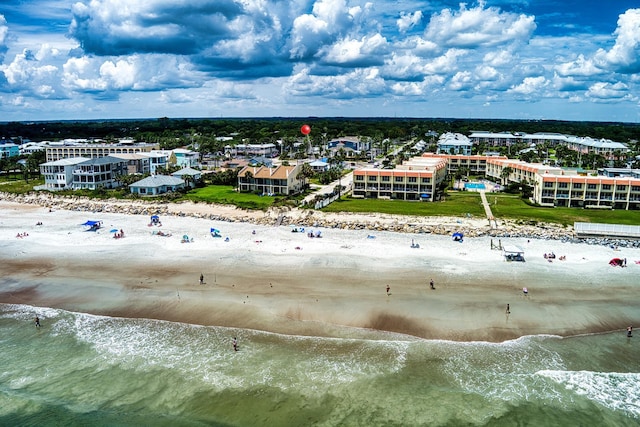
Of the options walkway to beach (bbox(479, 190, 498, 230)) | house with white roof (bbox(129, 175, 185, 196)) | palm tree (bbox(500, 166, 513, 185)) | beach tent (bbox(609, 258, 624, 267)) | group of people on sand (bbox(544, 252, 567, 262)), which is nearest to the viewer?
beach tent (bbox(609, 258, 624, 267))

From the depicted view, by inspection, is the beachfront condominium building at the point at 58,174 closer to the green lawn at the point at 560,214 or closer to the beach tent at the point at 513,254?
the green lawn at the point at 560,214

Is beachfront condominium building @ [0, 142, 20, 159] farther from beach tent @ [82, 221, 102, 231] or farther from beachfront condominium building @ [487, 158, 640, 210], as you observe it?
beachfront condominium building @ [487, 158, 640, 210]

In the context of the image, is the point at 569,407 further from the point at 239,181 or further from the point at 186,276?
the point at 239,181

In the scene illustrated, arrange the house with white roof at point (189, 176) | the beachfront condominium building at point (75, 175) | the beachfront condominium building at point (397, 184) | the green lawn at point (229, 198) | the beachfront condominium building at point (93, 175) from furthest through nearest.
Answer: the beachfront condominium building at point (75, 175), the beachfront condominium building at point (93, 175), the house with white roof at point (189, 176), the beachfront condominium building at point (397, 184), the green lawn at point (229, 198)

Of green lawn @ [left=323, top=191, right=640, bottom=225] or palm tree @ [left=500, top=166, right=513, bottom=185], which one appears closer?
green lawn @ [left=323, top=191, right=640, bottom=225]

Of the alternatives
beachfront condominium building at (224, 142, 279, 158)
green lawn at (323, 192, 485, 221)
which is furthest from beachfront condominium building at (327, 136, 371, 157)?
green lawn at (323, 192, 485, 221)

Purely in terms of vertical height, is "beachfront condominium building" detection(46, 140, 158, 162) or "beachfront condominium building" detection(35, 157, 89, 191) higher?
"beachfront condominium building" detection(46, 140, 158, 162)

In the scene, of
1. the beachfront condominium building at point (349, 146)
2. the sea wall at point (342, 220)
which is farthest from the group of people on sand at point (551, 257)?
the beachfront condominium building at point (349, 146)
